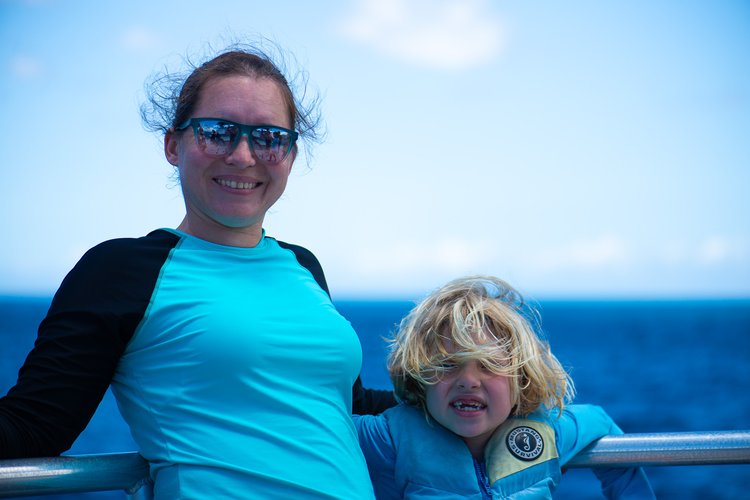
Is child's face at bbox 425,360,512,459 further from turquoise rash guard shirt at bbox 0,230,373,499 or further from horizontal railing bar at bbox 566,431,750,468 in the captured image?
turquoise rash guard shirt at bbox 0,230,373,499

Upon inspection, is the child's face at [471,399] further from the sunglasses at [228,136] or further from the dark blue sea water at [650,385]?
the dark blue sea water at [650,385]

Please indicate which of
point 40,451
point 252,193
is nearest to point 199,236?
point 252,193

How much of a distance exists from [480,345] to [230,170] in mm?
858

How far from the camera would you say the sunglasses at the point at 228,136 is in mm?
2051

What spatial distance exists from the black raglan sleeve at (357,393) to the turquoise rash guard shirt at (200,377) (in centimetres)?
43

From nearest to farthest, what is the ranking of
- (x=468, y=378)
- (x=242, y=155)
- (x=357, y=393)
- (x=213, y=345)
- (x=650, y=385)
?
1. (x=213, y=345)
2. (x=242, y=155)
3. (x=468, y=378)
4. (x=357, y=393)
5. (x=650, y=385)

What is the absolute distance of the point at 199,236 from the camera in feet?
6.97

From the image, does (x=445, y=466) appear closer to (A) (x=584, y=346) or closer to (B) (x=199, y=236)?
(B) (x=199, y=236)

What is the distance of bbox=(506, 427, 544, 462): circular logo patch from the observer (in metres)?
2.18

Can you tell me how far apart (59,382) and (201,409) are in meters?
0.32

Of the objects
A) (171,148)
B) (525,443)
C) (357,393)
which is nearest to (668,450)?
(525,443)

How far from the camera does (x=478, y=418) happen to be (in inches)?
86.9

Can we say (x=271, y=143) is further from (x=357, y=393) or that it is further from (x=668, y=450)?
(x=668, y=450)

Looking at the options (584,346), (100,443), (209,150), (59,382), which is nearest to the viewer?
(59,382)
